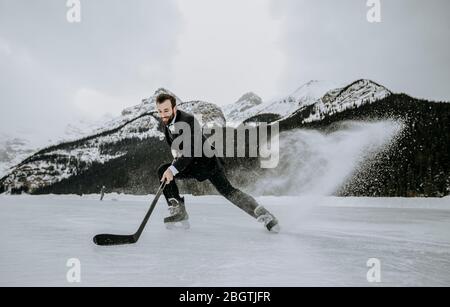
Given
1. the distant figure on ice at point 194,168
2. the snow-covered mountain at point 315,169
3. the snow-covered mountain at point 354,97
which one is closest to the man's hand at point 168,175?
the distant figure on ice at point 194,168

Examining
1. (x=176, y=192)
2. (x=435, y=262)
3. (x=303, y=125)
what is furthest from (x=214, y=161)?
(x=303, y=125)

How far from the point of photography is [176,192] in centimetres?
470

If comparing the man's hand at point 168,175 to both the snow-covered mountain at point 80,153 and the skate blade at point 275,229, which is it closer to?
the skate blade at point 275,229

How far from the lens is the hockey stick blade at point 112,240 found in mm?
3342

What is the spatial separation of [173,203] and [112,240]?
1.39 metres

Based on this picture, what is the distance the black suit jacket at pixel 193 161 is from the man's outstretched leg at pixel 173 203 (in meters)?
0.31

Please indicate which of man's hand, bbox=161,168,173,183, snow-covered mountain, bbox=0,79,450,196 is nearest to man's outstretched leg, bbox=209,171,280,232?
man's hand, bbox=161,168,173,183

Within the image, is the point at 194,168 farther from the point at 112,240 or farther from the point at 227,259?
the point at 227,259

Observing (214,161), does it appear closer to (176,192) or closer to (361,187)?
(176,192)

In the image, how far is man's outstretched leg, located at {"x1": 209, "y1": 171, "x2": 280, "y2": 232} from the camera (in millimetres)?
4363

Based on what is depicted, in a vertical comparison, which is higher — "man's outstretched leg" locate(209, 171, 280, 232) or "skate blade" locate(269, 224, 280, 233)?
"man's outstretched leg" locate(209, 171, 280, 232)

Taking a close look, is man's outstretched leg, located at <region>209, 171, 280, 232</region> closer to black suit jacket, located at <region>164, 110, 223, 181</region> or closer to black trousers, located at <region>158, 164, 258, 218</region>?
black trousers, located at <region>158, 164, 258, 218</region>

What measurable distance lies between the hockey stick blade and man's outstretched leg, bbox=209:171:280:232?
1.33 metres
